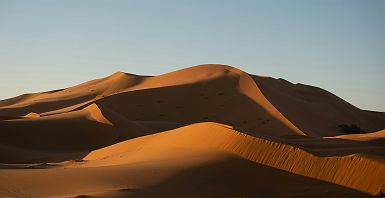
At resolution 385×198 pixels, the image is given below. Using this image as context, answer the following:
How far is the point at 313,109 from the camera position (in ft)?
110

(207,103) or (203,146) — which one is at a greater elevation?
(203,146)

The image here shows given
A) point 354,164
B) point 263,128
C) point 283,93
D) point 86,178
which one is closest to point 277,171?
point 354,164

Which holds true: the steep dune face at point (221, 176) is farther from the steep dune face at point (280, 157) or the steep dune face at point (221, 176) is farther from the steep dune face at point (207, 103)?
the steep dune face at point (207, 103)

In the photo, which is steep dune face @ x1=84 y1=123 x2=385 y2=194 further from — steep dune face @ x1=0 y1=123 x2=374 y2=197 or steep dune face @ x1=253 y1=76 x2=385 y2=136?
steep dune face @ x1=253 y1=76 x2=385 y2=136

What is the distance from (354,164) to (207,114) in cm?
2420

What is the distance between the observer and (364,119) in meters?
37.2

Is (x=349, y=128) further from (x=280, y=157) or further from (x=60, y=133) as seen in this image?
(x=280, y=157)

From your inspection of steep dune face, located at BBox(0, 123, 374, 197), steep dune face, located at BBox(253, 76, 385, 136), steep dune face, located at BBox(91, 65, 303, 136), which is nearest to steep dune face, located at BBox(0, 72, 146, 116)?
steep dune face, located at BBox(91, 65, 303, 136)

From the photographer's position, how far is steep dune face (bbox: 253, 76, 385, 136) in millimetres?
30359

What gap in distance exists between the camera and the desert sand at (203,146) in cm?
743

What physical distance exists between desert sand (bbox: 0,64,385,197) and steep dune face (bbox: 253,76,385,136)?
0.14m

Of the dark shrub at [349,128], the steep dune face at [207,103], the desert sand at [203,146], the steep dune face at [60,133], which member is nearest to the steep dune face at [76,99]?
the desert sand at [203,146]

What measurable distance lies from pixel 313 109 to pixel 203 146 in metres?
24.7

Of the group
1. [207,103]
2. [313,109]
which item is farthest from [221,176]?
[313,109]
